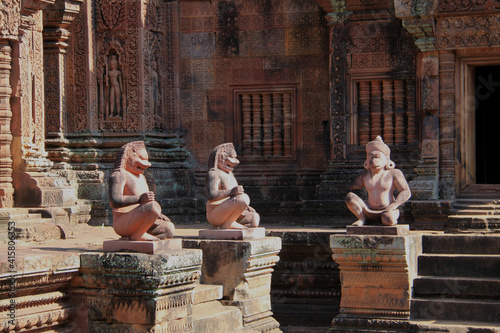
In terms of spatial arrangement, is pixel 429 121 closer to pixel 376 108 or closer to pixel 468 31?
pixel 376 108

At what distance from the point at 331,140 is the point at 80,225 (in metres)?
4.01

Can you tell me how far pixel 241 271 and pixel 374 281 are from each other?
1431 mm

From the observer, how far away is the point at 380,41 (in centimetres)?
1239

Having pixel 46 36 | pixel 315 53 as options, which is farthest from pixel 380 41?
pixel 46 36

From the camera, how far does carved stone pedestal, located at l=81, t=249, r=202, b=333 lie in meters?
6.69

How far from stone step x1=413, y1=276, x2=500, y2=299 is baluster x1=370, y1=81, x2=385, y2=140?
396 centimetres

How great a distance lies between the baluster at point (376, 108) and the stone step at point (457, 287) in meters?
3.96

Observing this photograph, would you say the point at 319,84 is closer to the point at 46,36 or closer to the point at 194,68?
the point at 194,68

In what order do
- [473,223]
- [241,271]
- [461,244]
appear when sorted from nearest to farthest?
1. [241,271]
2. [461,244]
3. [473,223]

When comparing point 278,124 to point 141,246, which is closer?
point 141,246

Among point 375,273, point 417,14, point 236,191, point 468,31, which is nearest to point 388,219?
point 375,273

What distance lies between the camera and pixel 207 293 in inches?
315

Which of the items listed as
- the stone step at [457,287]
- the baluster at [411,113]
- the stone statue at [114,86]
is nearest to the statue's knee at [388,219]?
the stone step at [457,287]

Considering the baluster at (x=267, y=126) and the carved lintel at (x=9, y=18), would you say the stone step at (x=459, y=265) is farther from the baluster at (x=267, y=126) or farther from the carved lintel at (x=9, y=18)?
the carved lintel at (x=9, y=18)
